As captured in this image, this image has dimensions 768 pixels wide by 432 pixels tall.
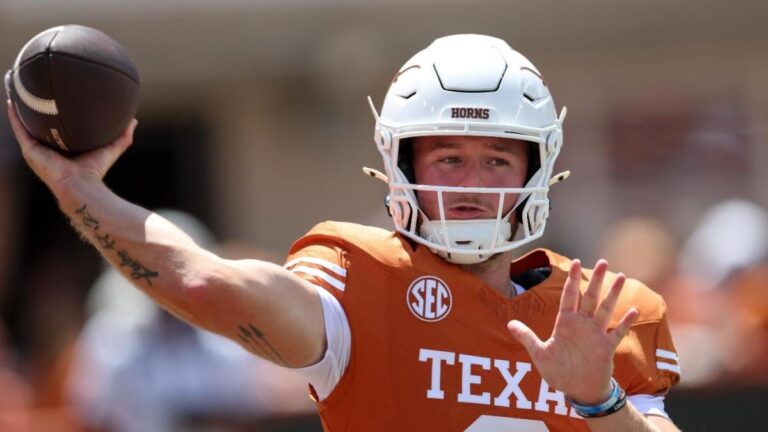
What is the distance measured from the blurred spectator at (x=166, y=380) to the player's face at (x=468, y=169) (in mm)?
2919

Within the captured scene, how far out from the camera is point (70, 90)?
3.40m

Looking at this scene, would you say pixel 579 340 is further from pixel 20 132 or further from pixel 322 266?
pixel 20 132

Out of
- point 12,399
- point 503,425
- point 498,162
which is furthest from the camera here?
point 12,399

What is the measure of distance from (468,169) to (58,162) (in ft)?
3.74

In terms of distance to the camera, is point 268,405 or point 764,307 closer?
point 268,405

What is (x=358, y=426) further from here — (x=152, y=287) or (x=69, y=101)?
(x=69, y=101)

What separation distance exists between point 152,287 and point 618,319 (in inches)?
52.9

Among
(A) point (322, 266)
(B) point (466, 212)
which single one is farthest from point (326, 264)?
(B) point (466, 212)

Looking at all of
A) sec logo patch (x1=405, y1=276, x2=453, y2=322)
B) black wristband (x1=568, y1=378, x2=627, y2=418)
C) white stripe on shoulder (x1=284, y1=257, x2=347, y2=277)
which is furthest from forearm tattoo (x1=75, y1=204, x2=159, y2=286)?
black wristband (x1=568, y1=378, x2=627, y2=418)

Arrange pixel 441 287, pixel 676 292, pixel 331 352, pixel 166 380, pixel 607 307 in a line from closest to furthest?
pixel 607 307, pixel 331 352, pixel 441 287, pixel 166 380, pixel 676 292

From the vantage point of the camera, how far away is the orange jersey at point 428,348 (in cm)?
374

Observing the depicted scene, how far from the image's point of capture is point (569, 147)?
11375mm

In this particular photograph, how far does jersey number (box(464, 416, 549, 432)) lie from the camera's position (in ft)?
12.2

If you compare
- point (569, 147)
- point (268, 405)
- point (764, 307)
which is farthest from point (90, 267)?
point (764, 307)
